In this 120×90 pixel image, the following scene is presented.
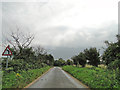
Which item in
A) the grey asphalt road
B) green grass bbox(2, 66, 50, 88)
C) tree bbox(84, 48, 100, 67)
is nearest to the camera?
green grass bbox(2, 66, 50, 88)

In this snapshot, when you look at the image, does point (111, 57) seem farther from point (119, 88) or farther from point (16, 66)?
point (16, 66)

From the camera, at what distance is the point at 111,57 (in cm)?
1580

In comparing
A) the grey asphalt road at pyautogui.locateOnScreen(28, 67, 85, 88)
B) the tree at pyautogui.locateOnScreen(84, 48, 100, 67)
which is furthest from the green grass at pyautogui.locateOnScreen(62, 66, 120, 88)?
the tree at pyautogui.locateOnScreen(84, 48, 100, 67)

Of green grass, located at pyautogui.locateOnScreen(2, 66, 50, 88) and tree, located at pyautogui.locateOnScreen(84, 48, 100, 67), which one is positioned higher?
tree, located at pyautogui.locateOnScreen(84, 48, 100, 67)

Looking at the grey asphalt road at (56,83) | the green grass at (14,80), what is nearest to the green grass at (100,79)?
the grey asphalt road at (56,83)

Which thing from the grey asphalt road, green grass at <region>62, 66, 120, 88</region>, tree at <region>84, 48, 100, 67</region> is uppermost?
tree at <region>84, 48, 100, 67</region>

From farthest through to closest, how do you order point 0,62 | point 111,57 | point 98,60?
point 98,60 < point 111,57 < point 0,62

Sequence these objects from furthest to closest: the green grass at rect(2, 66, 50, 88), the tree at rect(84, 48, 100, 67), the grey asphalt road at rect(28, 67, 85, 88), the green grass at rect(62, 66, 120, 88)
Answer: the tree at rect(84, 48, 100, 67) → the grey asphalt road at rect(28, 67, 85, 88) → the green grass at rect(62, 66, 120, 88) → the green grass at rect(2, 66, 50, 88)

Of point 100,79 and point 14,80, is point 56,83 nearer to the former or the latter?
point 14,80

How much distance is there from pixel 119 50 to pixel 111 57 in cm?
170

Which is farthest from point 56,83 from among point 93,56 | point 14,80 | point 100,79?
point 93,56

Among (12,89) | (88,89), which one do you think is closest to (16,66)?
(12,89)

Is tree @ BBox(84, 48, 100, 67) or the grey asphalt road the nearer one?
the grey asphalt road

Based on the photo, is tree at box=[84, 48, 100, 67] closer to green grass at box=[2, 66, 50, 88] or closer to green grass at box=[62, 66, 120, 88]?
green grass at box=[62, 66, 120, 88]
